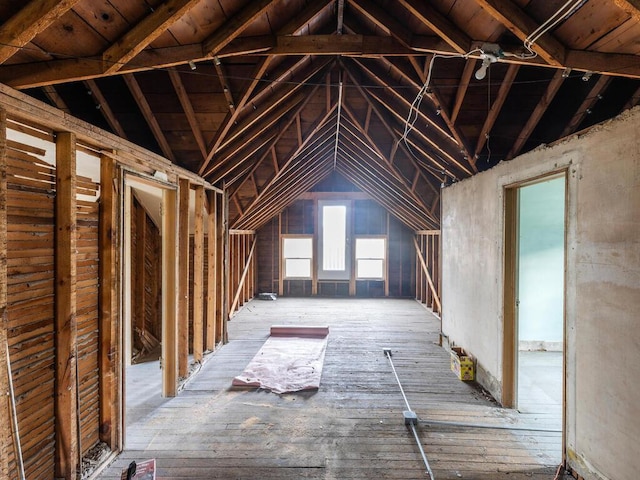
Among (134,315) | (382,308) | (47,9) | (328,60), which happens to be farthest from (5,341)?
(382,308)

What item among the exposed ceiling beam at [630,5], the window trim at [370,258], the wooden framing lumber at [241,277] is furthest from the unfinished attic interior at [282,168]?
the window trim at [370,258]

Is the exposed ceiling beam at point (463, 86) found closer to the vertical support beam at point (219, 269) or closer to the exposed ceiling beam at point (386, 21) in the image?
the exposed ceiling beam at point (386, 21)

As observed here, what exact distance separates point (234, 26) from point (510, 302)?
3466 millimetres

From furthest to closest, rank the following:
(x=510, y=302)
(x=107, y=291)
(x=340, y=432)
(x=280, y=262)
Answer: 1. (x=280, y=262)
2. (x=510, y=302)
3. (x=340, y=432)
4. (x=107, y=291)

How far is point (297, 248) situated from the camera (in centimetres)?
1005

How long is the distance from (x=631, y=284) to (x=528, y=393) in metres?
2.36

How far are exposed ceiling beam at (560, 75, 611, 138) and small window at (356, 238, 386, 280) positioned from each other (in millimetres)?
7144

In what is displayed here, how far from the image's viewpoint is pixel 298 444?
2748 millimetres

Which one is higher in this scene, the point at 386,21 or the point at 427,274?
the point at 386,21

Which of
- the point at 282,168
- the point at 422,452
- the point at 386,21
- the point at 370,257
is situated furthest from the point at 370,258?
the point at 386,21

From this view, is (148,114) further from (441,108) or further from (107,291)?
(441,108)

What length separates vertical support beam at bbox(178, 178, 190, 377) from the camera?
3.71 meters

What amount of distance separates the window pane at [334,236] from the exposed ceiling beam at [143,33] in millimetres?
8191

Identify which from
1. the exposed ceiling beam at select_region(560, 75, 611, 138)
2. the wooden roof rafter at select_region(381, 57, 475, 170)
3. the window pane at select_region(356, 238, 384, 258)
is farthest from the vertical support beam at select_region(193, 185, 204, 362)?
the window pane at select_region(356, 238, 384, 258)
